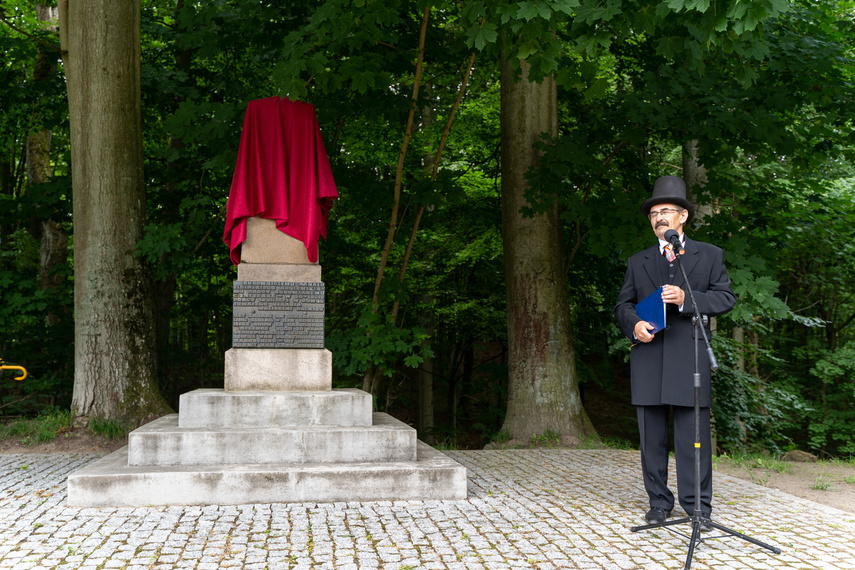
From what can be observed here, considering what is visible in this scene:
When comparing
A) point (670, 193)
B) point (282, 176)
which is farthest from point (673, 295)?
point (282, 176)

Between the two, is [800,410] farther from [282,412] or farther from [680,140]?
[282,412]

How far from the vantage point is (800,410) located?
48.2 ft

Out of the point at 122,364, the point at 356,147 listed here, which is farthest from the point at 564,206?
the point at 122,364

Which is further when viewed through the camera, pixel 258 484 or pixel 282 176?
pixel 282 176

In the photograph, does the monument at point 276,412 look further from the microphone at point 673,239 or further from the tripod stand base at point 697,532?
the microphone at point 673,239

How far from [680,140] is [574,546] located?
6.38m

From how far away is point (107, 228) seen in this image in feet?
28.4

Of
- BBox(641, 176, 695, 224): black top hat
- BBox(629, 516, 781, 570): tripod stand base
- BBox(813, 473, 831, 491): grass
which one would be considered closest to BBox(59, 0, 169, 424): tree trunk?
BBox(629, 516, 781, 570): tripod stand base

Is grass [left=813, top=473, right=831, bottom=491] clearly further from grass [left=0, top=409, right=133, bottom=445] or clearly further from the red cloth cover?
grass [left=0, top=409, right=133, bottom=445]

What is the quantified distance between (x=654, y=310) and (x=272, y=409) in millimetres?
3351

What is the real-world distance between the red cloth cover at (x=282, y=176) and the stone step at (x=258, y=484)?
2177 millimetres

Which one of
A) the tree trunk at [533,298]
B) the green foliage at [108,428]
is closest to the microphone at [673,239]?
the tree trunk at [533,298]

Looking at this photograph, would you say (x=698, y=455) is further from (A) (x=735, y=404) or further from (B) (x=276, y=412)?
(A) (x=735, y=404)

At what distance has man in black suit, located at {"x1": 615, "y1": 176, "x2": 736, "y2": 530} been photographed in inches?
187
